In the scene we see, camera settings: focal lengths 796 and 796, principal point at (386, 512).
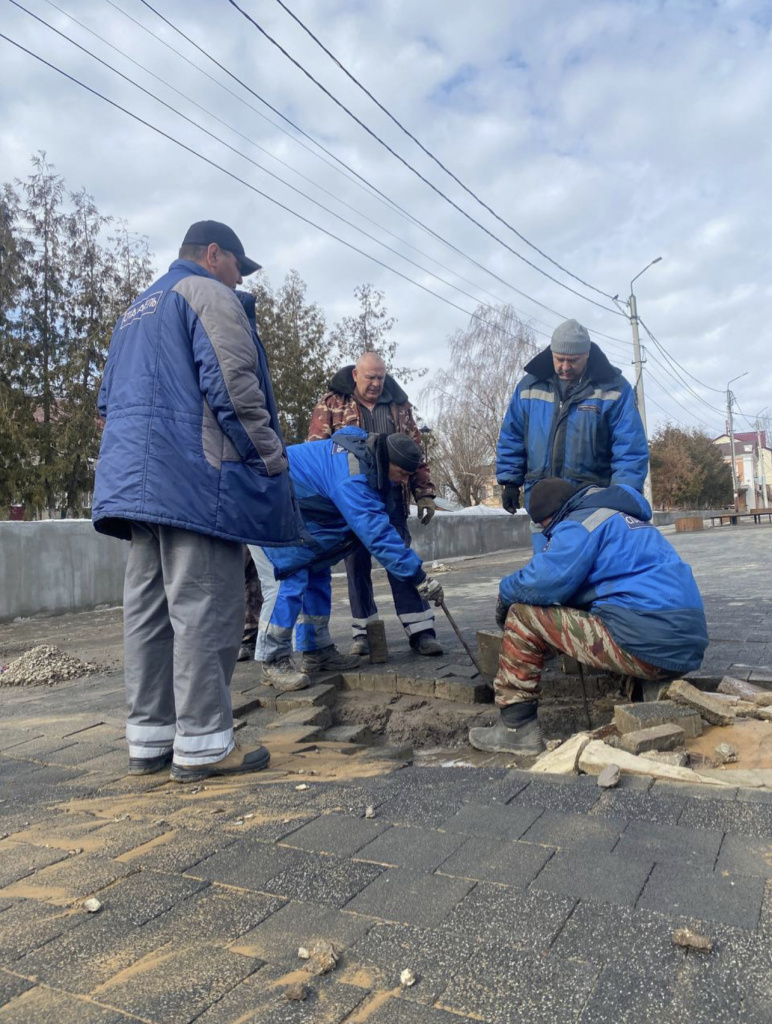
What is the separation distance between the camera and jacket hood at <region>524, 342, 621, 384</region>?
4555mm

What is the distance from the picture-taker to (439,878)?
1.87m

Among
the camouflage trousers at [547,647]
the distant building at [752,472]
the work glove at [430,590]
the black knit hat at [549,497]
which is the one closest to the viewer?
the camouflage trousers at [547,647]

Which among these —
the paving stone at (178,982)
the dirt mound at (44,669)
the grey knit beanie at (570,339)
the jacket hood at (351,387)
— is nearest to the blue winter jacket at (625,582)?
the grey knit beanie at (570,339)

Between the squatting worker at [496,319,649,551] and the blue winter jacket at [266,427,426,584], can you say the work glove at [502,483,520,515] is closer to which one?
the squatting worker at [496,319,649,551]

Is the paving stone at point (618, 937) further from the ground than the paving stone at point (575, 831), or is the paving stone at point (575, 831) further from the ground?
the paving stone at point (575, 831)

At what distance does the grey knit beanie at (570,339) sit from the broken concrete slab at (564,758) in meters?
2.27

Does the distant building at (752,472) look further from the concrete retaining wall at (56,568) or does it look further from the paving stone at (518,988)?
the paving stone at (518,988)

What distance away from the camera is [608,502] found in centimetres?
325

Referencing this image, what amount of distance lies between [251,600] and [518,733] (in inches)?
105

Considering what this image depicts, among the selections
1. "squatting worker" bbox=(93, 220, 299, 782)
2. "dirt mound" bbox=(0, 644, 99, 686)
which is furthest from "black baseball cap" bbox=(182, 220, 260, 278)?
"dirt mound" bbox=(0, 644, 99, 686)

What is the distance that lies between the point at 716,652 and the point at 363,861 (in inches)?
128

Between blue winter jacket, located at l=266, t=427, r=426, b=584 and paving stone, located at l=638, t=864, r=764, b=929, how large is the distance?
2.51m

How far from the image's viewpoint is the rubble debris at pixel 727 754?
274 centimetres

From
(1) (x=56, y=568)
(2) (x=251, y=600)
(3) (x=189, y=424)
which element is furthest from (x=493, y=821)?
(1) (x=56, y=568)
